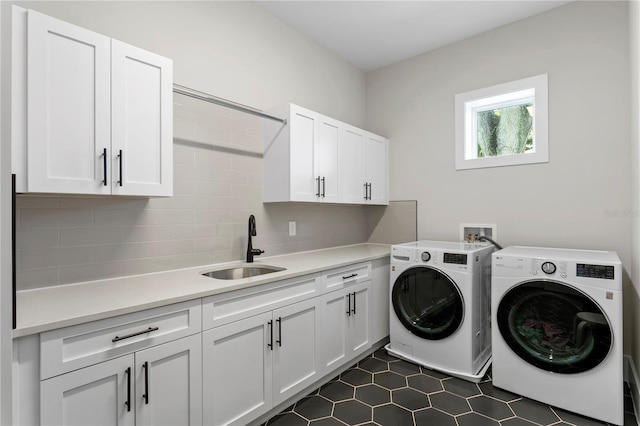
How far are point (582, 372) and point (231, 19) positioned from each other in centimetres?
334

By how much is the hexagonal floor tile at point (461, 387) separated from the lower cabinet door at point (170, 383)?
1.69 m

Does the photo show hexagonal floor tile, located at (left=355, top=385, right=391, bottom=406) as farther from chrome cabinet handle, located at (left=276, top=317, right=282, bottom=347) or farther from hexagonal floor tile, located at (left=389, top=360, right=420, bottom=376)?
chrome cabinet handle, located at (left=276, top=317, right=282, bottom=347)

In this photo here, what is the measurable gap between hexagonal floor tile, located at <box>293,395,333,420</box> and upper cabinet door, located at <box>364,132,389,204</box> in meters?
1.90

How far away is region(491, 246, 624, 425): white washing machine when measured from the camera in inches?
74.9

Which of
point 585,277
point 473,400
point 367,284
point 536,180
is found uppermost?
point 536,180

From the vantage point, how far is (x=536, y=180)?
2779mm

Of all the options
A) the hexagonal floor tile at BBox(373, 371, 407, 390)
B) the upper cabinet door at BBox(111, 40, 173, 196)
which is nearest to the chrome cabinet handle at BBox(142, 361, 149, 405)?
the upper cabinet door at BBox(111, 40, 173, 196)

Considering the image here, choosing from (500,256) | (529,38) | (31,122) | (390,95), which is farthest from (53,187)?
(529,38)

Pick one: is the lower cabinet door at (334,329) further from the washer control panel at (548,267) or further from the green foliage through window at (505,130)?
the green foliage through window at (505,130)

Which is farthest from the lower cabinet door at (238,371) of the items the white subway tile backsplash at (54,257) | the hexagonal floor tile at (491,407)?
the hexagonal floor tile at (491,407)

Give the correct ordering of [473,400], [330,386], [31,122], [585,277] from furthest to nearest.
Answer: [330,386], [473,400], [585,277], [31,122]

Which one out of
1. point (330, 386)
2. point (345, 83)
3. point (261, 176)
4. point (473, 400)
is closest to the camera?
point (473, 400)

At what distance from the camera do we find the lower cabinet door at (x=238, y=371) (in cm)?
161

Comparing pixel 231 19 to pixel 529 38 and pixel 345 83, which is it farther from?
pixel 529 38
